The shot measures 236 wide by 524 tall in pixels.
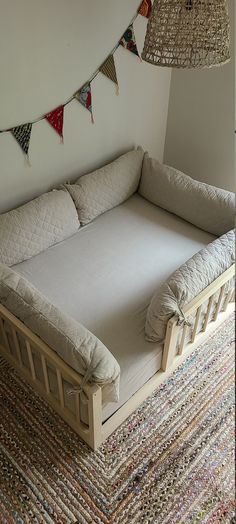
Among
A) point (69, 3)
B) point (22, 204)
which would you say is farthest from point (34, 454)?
point (69, 3)

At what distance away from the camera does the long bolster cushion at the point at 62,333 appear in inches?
55.9

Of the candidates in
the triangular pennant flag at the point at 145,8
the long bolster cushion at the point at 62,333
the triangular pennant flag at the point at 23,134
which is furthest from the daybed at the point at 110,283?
the triangular pennant flag at the point at 145,8

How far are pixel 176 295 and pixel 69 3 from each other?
1419 millimetres

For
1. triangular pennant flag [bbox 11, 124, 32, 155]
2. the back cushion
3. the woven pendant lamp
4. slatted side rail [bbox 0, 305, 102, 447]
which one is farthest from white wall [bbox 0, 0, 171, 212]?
slatted side rail [bbox 0, 305, 102, 447]

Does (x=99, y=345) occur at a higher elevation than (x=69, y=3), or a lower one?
lower

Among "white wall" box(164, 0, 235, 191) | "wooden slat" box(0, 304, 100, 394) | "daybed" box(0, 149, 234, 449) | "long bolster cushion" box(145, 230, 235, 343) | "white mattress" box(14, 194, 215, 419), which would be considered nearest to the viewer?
"wooden slat" box(0, 304, 100, 394)

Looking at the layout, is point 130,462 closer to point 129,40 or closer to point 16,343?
point 16,343

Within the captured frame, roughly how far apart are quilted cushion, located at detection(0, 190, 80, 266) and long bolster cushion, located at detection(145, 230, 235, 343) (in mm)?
700

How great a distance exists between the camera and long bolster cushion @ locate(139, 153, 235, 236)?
223 centimetres

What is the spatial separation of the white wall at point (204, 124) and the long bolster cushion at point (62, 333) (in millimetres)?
1545

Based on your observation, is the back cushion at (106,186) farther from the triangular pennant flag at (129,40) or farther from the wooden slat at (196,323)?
the wooden slat at (196,323)

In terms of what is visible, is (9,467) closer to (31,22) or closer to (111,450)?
(111,450)

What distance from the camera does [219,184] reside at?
2.65m

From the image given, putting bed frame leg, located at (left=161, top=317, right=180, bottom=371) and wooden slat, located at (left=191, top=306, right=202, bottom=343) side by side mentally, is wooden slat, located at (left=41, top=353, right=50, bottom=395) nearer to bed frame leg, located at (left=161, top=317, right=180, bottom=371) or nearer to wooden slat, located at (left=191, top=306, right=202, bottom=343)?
bed frame leg, located at (left=161, top=317, right=180, bottom=371)
